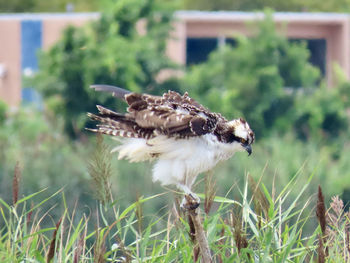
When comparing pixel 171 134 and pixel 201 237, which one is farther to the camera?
pixel 171 134

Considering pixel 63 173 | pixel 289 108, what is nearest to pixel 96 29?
pixel 289 108

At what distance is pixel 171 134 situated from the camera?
4.20 meters

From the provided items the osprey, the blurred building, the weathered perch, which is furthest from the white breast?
the blurred building

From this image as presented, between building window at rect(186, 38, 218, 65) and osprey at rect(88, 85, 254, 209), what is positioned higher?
osprey at rect(88, 85, 254, 209)

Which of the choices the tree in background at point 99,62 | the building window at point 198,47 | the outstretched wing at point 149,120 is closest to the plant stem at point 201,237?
the outstretched wing at point 149,120

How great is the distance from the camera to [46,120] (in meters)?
20.7

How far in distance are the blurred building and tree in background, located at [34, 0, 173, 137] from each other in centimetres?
638

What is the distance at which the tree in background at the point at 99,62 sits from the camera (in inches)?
756

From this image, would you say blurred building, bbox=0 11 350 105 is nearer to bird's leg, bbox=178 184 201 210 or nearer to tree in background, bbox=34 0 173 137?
tree in background, bbox=34 0 173 137

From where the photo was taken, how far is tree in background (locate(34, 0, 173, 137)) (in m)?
19.2

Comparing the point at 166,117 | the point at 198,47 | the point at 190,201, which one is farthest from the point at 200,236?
the point at 198,47

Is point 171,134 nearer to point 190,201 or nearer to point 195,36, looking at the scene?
point 190,201

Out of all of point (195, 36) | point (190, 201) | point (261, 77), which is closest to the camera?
point (190, 201)

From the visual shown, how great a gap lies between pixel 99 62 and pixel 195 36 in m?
9.43
